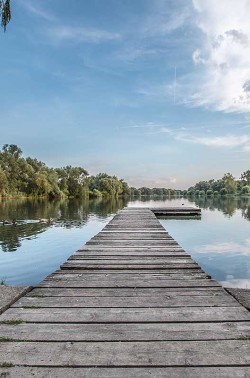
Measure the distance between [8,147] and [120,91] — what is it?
46324mm

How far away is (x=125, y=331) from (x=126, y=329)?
0.13ft

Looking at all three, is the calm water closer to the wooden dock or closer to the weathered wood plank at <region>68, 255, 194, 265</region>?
the weathered wood plank at <region>68, 255, 194, 265</region>

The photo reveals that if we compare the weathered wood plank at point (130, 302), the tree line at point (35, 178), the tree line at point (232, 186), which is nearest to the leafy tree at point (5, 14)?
the weathered wood plank at point (130, 302)

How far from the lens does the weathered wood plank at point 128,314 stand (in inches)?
110

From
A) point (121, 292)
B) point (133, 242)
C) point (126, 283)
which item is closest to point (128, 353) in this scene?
point (121, 292)

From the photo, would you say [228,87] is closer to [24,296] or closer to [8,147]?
[24,296]

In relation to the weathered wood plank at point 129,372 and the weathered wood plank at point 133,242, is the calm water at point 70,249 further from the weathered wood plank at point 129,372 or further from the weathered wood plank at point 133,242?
the weathered wood plank at point 129,372

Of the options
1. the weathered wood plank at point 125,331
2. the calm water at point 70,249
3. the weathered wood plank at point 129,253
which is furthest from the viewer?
the calm water at point 70,249

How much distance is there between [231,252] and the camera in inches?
468

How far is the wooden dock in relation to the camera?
6.68 ft

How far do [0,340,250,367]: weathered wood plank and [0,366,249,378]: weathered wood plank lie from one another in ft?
0.15

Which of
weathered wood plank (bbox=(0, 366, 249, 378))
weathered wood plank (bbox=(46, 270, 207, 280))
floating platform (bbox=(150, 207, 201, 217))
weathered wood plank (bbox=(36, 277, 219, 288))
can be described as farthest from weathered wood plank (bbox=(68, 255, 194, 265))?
floating platform (bbox=(150, 207, 201, 217))

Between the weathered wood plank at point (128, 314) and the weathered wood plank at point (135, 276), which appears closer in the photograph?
the weathered wood plank at point (128, 314)

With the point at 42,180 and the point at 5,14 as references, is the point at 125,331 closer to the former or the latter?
the point at 5,14
